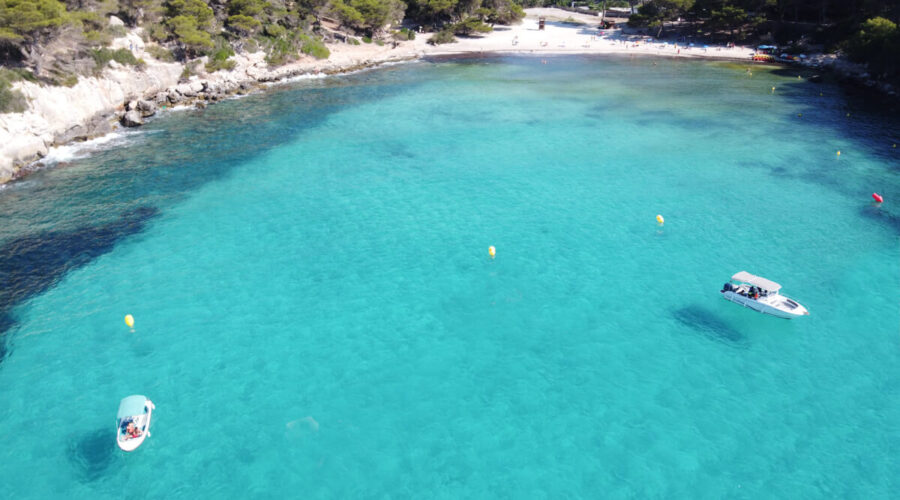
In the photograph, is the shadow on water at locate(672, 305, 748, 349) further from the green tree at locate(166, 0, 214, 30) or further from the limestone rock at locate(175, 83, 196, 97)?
the green tree at locate(166, 0, 214, 30)

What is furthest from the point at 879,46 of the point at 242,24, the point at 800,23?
the point at 242,24

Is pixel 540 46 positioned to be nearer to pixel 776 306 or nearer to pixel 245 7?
pixel 245 7

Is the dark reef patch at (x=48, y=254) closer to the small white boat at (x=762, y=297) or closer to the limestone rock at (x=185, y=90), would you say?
the limestone rock at (x=185, y=90)

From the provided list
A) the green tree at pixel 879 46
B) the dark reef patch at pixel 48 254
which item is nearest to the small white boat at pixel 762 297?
the dark reef patch at pixel 48 254

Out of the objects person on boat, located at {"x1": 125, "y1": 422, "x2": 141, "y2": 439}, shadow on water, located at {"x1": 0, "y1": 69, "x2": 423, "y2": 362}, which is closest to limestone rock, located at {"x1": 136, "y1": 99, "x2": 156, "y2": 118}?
shadow on water, located at {"x1": 0, "y1": 69, "x2": 423, "y2": 362}

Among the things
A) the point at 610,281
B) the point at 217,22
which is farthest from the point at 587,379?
the point at 217,22
